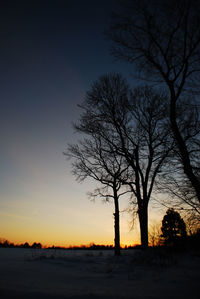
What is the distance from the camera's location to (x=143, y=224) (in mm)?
10641

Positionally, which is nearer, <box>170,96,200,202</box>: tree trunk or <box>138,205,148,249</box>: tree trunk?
<box>170,96,200,202</box>: tree trunk

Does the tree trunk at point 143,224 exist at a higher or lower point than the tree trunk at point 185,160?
lower

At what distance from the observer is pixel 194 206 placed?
618 cm

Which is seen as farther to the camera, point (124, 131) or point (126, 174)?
point (126, 174)

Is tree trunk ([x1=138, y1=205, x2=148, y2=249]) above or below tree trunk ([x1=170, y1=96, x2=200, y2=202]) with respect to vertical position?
below

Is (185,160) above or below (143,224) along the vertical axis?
above

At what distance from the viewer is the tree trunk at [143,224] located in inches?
406

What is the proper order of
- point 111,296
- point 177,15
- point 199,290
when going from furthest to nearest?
point 177,15 → point 199,290 → point 111,296

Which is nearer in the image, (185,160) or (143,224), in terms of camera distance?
(185,160)

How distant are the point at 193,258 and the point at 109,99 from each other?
8760 millimetres

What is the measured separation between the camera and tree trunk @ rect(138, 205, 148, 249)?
1032 centimetres

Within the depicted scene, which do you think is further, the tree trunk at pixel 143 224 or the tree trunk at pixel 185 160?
the tree trunk at pixel 143 224

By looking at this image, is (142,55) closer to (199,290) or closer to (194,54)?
(194,54)

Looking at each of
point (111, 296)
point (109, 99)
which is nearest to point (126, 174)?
point (109, 99)
